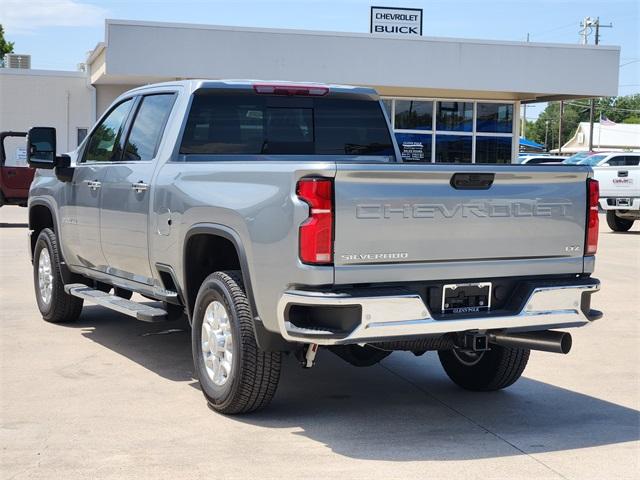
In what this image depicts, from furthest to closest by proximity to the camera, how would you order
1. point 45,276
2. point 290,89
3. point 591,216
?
point 45,276 → point 290,89 → point 591,216

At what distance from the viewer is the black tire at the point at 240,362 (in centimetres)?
580

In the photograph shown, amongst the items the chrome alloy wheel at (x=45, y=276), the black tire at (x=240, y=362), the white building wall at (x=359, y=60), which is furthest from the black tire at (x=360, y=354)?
the white building wall at (x=359, y=60)

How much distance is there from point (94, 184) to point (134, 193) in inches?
36.5

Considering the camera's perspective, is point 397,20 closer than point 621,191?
No

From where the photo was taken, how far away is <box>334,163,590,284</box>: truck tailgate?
531 cm

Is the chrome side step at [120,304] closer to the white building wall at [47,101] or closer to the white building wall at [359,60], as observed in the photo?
the white building wall at [359,60]

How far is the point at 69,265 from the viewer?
347 inches

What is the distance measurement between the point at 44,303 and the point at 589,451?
564 centimetres

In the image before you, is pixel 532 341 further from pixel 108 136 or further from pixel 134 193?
pixel 108 136

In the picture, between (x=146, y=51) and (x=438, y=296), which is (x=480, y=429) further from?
(x=146, y=51)

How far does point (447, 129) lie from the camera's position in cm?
3139

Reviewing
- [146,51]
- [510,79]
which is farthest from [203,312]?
[510,79]

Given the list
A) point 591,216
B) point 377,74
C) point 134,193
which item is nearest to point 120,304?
point 134,193

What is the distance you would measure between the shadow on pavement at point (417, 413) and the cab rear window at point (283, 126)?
1670 millimetres
